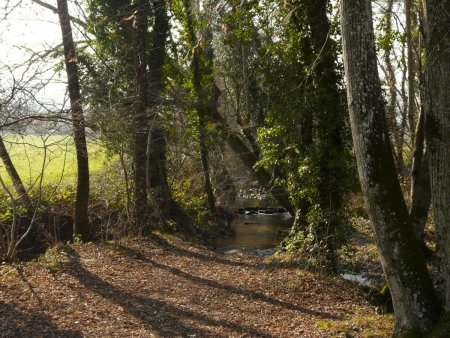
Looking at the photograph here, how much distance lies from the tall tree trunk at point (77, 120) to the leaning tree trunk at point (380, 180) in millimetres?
6431

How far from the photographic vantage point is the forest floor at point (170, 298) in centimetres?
795

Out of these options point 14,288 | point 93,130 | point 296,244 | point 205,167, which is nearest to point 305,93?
point 296,244

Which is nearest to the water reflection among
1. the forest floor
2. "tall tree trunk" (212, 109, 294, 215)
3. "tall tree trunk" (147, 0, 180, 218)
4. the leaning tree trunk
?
"tall tree trunk" (212, 109, 294, 215)

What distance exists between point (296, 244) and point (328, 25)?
530 cm

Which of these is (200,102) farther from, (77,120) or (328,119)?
(328,119)

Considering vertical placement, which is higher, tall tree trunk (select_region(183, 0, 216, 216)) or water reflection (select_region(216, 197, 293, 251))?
tall tree trunk (select_region(183, 0, 216, 216))

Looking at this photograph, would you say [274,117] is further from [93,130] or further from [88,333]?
[88,333]

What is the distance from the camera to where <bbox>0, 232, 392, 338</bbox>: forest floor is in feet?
26.1

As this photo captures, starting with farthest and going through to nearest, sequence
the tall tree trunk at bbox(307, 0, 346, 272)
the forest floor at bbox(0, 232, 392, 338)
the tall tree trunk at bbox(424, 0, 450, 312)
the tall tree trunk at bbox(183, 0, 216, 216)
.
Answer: the tall tree trunk at bbox(183, 0, 216, 216)
the tall tree trunk at bbox(307, 0, 346, 272)
the forest floor at bbox(0, 232, 392, 338)
the tall tree trunk at bbox(424, 0, 450, 312)

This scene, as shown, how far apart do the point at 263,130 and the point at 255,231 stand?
11.5 metres

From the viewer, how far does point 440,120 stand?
6.40 m

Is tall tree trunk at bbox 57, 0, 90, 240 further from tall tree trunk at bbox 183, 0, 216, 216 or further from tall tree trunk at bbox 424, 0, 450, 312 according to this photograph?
tall tree trunk at bbox 424, 0, 450, 312

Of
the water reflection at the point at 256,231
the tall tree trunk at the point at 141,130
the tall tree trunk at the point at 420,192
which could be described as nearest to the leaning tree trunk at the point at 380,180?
the tall tree trunk at the point at 420,192

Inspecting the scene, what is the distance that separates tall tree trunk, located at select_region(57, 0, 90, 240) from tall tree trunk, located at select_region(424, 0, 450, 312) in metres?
7.18
